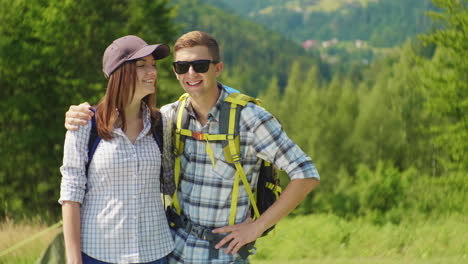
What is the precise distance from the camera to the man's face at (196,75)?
2771 millimetres

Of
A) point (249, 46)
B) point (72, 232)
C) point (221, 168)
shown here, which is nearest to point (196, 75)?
point (221, 168)

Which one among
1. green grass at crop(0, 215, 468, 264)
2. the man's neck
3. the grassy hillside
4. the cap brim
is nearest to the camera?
the cap brim

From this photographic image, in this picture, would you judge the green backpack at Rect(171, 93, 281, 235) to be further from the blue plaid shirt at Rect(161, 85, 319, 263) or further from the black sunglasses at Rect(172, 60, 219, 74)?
the black sunglasses at Rect(172, 60, 219, 74)

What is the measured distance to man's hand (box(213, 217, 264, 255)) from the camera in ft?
9.02

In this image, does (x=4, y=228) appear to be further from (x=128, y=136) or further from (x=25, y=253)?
(x=128, y=136)

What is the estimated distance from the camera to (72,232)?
2490 mm

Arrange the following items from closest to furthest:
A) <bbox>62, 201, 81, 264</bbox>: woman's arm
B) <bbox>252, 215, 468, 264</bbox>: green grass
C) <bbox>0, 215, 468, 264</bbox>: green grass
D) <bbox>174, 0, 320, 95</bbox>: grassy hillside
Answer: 1. <bbox>62, 201, 81, 264</bbox>: woman's arm
2. <bbox>0, 215, 468, 264</bbox>: green grass
3. <bbox>252, 215, 468, 264</bbox>: green grass
4. <bbox>174, 0, 320, 95</bbox>: grassy hillside

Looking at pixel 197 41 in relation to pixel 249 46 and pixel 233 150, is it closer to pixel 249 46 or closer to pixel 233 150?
pixel 233 150

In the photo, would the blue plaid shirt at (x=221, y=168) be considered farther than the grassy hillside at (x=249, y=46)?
No

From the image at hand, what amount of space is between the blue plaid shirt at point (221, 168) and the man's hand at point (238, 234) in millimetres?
47

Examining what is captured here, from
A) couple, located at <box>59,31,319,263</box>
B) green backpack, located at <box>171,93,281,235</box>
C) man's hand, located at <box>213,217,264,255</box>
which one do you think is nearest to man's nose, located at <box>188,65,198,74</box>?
couple, located at <box>59,31,319,263</box>

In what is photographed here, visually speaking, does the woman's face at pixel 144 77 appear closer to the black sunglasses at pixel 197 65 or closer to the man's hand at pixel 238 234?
the black sunglasses at pixel 197 65

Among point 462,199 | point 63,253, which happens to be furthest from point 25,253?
point 462,199

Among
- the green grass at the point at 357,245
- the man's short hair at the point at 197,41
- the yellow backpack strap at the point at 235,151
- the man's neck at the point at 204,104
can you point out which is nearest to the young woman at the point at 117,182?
the man's short hair at the point at 197,41
